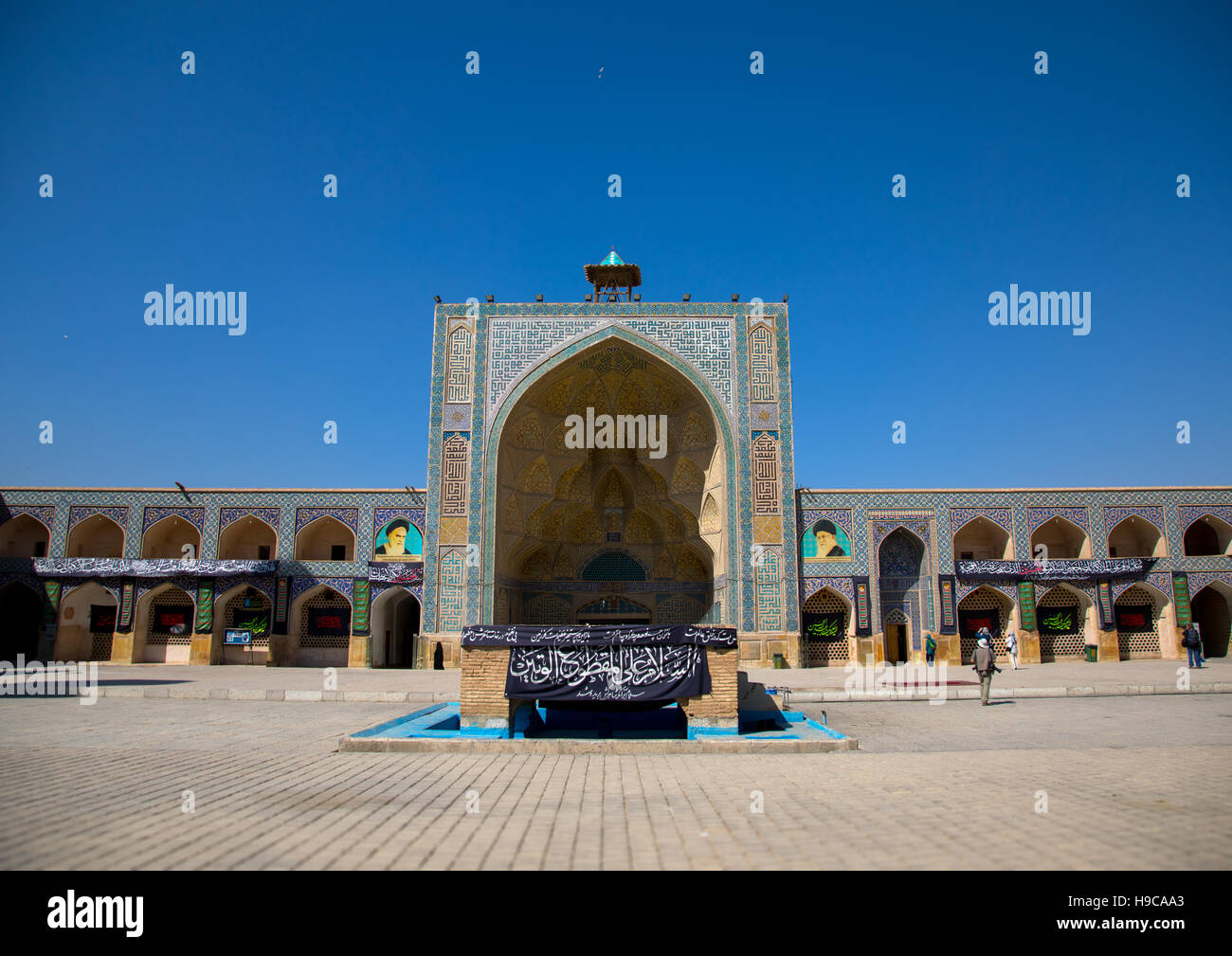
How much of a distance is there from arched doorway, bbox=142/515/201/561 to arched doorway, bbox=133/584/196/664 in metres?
1.24

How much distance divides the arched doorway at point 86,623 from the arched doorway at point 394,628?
8.00 metres

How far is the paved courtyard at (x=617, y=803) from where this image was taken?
4.02 meters

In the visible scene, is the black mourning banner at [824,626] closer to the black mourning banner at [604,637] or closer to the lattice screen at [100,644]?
the black mourning banner at [604,637]

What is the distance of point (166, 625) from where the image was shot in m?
24.4

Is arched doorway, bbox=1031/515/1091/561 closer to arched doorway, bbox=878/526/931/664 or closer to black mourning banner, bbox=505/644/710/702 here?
arched doorway, bbox=878/526/931/664

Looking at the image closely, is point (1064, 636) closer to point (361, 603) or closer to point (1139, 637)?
point (1139, 637)

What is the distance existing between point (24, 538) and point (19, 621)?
104 inches

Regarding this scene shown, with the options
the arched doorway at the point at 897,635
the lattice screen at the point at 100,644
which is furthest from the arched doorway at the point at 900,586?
the lattice screen at the point at 100,644

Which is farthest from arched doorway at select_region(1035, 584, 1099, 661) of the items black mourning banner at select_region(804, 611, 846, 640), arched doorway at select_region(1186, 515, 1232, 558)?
black mourning banner at select_region(804, 611, 846, 640)

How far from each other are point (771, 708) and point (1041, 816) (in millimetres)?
6171

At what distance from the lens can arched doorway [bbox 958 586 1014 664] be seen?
80.4 feet
